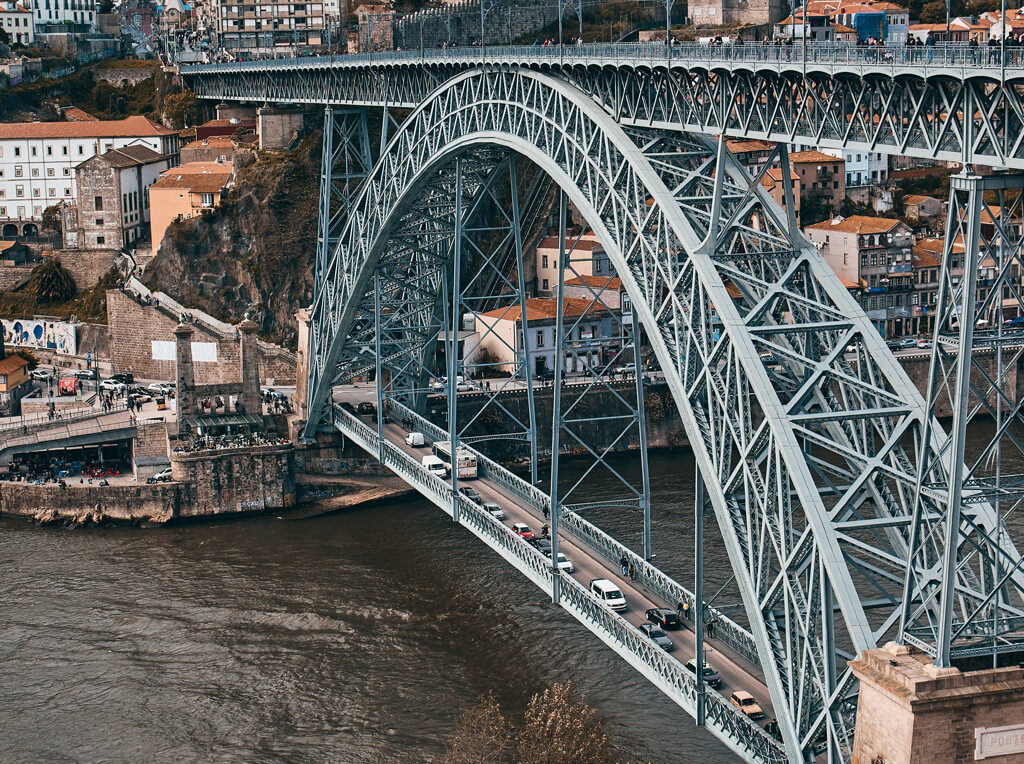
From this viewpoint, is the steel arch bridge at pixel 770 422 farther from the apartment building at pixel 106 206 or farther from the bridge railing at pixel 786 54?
the apartment building at pixel 106 206

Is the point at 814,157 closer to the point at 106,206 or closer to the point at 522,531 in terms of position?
the point at 106,206

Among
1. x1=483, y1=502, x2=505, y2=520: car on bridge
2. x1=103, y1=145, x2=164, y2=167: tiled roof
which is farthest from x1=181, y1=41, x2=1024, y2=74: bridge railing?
x1=103, y1=145, x2=164, y2=167: tiled roof

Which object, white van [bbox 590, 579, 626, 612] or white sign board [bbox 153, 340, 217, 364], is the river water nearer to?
white van [bbox 590, 579, 626, 612]

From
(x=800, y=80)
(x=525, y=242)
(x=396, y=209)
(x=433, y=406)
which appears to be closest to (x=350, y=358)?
(x=433, y=406)

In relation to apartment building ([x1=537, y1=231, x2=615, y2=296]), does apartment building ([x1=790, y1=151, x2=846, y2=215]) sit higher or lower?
higher

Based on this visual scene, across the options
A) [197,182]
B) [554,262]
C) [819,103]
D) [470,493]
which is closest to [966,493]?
[819,103]
